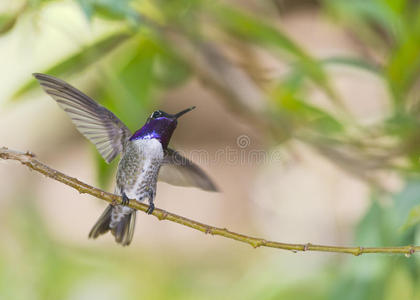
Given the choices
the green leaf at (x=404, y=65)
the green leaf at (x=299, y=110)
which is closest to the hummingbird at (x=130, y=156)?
the green leaf at (x=299, y=110)

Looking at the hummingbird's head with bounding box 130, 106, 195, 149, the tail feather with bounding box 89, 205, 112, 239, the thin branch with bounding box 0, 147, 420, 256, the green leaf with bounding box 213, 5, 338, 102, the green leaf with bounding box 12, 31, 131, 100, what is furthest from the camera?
the green leaf with bounding box 213, 5, 338, 102

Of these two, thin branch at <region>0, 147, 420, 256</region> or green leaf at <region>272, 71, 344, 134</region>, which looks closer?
thin branch at <region>0, 147, 420, 256</region>

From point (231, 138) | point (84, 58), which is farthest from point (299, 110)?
point (231, 138)

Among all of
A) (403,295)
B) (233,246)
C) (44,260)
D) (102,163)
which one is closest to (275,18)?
(102,163)

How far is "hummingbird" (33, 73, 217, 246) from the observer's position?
1203 millimetres

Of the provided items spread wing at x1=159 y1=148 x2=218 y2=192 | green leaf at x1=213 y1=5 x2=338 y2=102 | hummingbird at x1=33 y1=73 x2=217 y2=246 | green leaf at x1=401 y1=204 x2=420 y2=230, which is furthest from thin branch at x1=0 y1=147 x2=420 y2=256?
green leaf at x1=213 y1=5 x2=338 y2=102

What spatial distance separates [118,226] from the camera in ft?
4.48

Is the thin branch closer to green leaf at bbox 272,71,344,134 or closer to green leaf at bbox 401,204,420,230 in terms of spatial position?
green leaf at bbox 401,204,420,230

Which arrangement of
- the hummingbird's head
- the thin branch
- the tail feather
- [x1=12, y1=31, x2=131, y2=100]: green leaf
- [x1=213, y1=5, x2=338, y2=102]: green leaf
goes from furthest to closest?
[x1=213, y1=5, x2=338, y2=102]: green leaf < [x1=12, y1=31, x2=131, y2=100]: green leaf < the tail feather < the hummingbird's head < the thin branch

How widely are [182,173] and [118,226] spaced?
0.20 m

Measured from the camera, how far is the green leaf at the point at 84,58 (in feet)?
5.15

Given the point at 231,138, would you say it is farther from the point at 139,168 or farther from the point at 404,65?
the point at 139,168

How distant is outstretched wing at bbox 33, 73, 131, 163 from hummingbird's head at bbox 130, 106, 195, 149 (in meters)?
0.05

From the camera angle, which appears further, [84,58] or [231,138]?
[231,138]
